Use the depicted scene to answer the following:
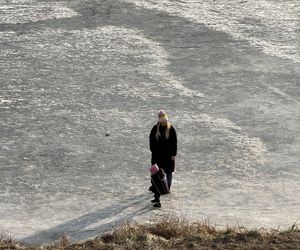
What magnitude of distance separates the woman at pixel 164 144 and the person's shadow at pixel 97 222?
0.72 m

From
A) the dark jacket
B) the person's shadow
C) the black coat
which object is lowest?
the person's shadow

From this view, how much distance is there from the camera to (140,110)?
18812 mm

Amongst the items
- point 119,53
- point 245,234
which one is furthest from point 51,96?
point 245,234

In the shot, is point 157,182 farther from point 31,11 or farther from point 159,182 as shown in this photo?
point 31,11

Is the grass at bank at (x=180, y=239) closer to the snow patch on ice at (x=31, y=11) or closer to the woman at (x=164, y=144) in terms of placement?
the woman at (x=164, y=144)

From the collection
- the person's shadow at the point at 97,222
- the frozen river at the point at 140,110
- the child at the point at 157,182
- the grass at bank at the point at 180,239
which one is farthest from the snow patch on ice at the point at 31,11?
the grass at bank at the point at 180,239

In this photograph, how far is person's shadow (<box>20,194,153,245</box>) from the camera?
12.7 m

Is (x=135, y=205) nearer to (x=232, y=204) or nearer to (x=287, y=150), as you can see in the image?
(x=232, y=204)

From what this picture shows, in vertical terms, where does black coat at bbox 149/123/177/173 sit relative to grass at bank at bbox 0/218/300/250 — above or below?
above

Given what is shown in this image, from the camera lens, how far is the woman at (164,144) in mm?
14188

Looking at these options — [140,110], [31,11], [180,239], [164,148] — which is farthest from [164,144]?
[31,11]

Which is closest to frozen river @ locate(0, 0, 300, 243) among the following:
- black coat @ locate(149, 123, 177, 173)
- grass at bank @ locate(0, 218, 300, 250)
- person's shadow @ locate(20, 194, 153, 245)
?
person's shadow @ locate(20, 194, 153, 245)

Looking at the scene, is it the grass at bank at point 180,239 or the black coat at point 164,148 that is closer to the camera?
the grass at bank at point 180,239

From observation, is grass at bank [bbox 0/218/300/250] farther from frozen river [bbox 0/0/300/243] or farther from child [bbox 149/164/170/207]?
child [bbox 149/164/170/207]
